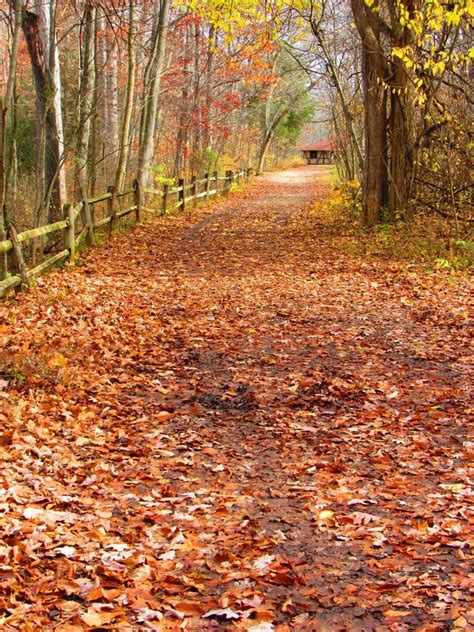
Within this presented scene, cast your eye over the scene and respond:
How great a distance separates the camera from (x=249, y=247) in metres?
15.6

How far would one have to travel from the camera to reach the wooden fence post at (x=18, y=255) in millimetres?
9711

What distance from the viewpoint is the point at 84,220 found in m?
14.4

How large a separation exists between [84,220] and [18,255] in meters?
4.70

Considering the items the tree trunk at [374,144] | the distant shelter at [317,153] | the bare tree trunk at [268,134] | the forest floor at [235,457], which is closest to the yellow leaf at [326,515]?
the forest floor at [235,457]

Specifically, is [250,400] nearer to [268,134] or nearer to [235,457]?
[235,457]

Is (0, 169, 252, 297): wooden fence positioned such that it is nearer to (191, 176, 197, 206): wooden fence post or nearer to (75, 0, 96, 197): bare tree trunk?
(191, 176, 197, 206): wooden fence post

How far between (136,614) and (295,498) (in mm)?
1759

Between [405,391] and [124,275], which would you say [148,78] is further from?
[405,391]

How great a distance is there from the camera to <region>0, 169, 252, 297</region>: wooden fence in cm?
988

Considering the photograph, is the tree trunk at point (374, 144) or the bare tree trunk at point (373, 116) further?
the tree trunk at point (374, 144)

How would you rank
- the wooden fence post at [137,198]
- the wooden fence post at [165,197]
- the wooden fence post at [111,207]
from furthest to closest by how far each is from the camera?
the wooden fence post at [165,197], the wooden fence post at [137,198], the wooden fence post at [111,207]

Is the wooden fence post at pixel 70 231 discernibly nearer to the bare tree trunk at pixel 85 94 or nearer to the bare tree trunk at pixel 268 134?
the bare tree trunk at pixel 85 94

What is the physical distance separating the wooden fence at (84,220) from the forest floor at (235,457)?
17.7 inches

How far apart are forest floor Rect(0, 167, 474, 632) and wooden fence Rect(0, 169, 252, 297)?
1.48ft
